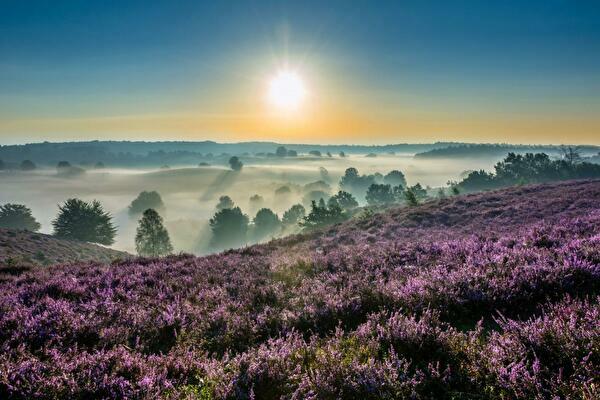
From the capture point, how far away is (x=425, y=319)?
417 cm

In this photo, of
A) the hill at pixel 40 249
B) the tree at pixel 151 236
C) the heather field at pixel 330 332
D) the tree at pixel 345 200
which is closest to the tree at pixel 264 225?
the tree at pixel 345 200

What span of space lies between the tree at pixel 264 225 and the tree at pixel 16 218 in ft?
230

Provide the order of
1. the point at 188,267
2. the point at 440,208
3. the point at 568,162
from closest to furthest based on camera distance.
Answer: the point at 188,267
the point at 440,208
the point at 568,162

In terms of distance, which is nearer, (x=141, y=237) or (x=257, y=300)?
(x=257, y=300)

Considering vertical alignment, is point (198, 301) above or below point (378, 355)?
below

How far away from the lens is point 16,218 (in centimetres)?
8600

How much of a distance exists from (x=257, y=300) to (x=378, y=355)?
341 cm

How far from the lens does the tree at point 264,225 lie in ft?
447

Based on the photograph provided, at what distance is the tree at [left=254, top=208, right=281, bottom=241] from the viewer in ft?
447

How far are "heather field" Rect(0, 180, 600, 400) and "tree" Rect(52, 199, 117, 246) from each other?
76.2m

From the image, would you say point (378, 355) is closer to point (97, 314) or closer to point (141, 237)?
point (97, 314)

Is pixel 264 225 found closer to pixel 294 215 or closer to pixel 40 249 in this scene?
pixel 294 215

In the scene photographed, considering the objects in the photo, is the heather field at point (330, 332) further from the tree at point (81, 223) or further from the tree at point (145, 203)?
the tree at point (145, 203)

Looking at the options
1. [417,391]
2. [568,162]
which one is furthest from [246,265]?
[568,162]
